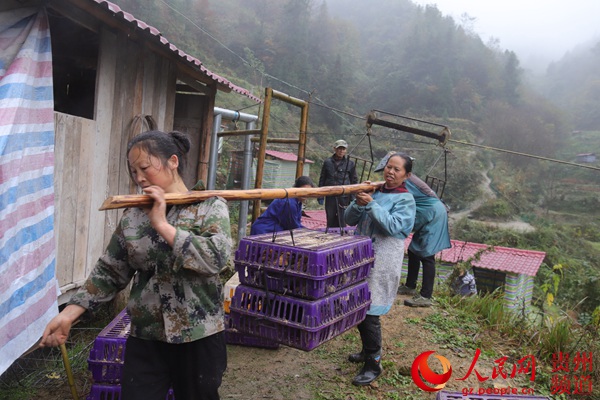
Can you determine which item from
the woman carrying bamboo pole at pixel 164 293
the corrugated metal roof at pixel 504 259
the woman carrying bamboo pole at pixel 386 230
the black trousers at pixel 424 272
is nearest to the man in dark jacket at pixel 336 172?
the black trousers at pixel 424 272

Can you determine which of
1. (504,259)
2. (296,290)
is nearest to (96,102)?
A: (296,290)

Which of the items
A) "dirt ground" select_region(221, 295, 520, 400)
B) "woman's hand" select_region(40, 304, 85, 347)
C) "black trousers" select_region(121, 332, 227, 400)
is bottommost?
"dirt ground" select_region(221, 295, 520, 400)

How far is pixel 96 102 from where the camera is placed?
417cm

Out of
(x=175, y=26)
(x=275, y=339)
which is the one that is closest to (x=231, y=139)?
(x=175, y=26)

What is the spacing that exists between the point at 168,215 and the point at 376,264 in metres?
1.91

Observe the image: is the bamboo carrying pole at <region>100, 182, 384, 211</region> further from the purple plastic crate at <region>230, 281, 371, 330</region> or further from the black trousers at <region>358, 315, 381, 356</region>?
the black trousers at <region>358, 315, 381, 356</region>

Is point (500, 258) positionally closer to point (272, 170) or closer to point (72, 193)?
point (272, 170)

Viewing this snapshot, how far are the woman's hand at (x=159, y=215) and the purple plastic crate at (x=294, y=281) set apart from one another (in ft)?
3.08

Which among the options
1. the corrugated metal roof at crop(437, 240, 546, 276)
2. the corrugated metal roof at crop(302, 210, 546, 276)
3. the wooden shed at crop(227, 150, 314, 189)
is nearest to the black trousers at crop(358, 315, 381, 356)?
the corrugated metal roof at crop(302, 210, 546, 276)

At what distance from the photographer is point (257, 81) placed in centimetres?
4203

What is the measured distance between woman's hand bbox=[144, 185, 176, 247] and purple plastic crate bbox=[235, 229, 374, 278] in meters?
0.92

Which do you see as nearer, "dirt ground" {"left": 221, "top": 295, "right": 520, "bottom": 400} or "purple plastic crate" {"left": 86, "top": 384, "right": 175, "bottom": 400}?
"purple plastic crate" {"left": 86, "top": 384, "right": 175, "bottom": 400}

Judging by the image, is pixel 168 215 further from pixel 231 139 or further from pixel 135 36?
pixel 231 139

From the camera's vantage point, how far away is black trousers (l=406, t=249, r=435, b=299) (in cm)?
525
